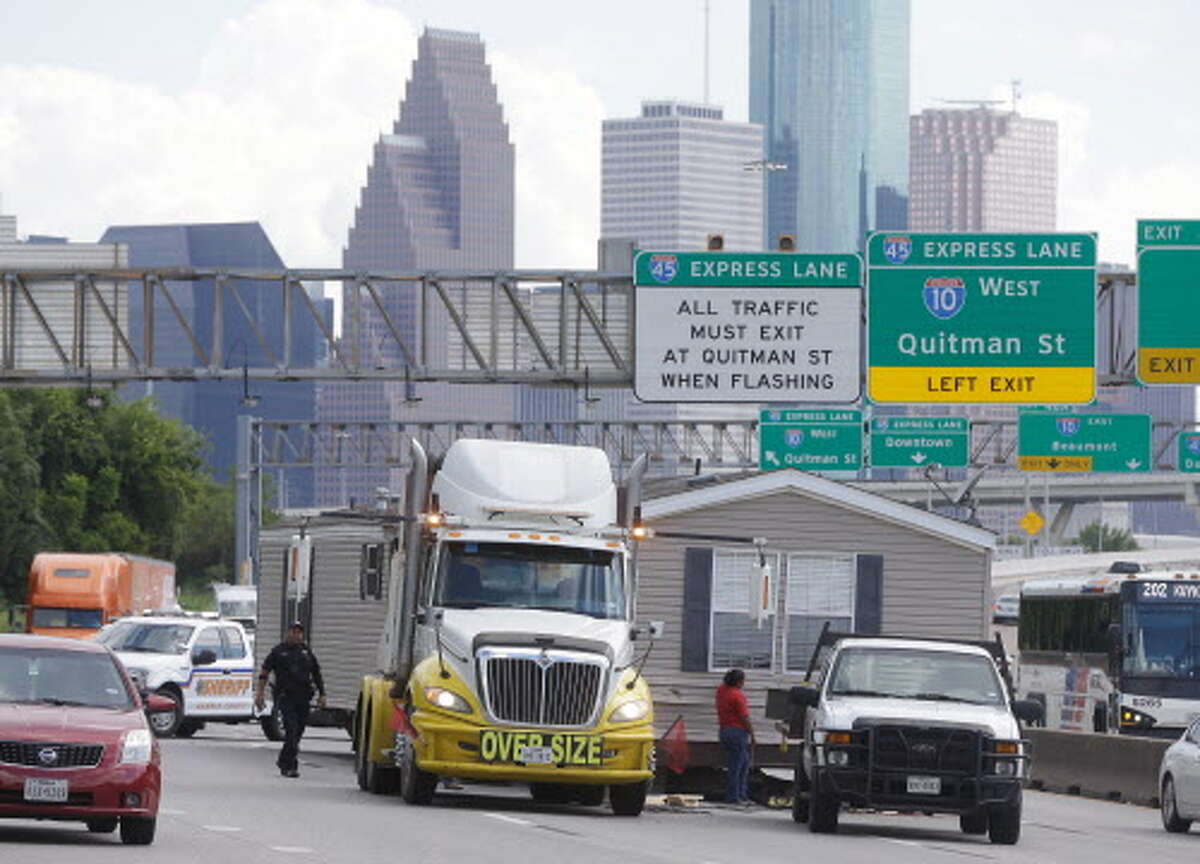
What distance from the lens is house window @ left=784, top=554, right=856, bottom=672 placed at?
36531 mm

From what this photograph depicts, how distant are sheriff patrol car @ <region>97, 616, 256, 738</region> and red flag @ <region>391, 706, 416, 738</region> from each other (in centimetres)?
1579

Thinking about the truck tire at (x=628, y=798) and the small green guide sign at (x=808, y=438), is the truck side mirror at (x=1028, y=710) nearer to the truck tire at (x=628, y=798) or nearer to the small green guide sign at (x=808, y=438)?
the truck tire at (x=628, y=798)

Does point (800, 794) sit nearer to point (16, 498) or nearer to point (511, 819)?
point (511, 819)

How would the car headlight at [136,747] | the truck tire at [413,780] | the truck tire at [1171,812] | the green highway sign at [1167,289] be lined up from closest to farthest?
1. the car headlight at [136,747]
2. the truck tire at [413,780]
3. the truck tire at [1171,812]
4. the green highway sign at [1167,289]

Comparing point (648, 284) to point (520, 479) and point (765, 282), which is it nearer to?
point (765, 282)

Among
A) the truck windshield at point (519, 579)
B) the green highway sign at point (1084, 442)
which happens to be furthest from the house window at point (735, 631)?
the green highway sign at point (1084, 442)

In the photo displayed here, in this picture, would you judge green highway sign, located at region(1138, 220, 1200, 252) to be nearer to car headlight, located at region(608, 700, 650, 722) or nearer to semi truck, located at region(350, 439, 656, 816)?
semi truck, located at region(350, 439, 656, 816)

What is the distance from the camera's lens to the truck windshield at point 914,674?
28391 mm

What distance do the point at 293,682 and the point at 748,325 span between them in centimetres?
1403

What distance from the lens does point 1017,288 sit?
4394cm

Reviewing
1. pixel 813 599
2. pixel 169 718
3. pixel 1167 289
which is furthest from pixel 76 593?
pixel 813 599

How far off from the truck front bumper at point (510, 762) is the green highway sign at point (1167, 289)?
62.5 ft

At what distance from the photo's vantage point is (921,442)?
7244cm

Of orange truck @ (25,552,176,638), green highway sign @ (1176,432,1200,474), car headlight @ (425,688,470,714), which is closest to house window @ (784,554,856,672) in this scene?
car headlight @ (425,688,470,714)
